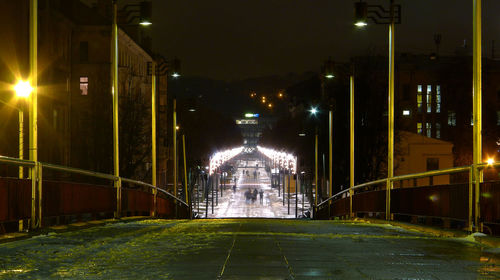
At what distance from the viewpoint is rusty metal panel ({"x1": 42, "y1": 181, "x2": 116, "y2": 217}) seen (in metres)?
15.0

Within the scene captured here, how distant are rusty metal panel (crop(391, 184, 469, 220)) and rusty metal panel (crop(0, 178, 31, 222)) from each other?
7765 mm

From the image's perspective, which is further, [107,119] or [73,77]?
[73,77]

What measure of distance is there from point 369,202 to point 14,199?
15957 mm

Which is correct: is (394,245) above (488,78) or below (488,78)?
below

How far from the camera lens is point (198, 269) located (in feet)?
28.0

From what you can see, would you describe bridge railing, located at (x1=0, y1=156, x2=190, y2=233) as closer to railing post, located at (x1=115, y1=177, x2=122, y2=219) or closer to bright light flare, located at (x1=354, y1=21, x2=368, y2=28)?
railing post, located at (x1=115, y1=177, x2=122, y2=219)

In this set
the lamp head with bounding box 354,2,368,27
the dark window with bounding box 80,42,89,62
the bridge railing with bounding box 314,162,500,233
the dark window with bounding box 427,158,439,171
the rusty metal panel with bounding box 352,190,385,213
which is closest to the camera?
the bridge railing with bounding box 314,162,500,233

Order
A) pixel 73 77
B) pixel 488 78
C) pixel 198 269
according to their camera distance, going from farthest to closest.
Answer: pixel 488 78 → pixel 73 77 → pixel 198 269

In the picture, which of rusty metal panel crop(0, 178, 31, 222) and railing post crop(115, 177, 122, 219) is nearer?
rusty metal panel crop(0, 178, 31, 222)

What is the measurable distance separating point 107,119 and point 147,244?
39071 millimetres

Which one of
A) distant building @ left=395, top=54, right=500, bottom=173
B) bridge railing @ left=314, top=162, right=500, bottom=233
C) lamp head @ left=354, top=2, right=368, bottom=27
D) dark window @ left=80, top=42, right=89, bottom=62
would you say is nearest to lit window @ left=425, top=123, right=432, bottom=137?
distant building @ left=395, top=54, right=500, bottom=173

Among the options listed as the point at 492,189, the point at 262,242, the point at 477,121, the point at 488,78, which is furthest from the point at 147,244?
the point at 488,78

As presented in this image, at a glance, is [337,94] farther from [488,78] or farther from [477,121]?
[477,121]

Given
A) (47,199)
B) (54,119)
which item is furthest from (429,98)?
(47,199)
